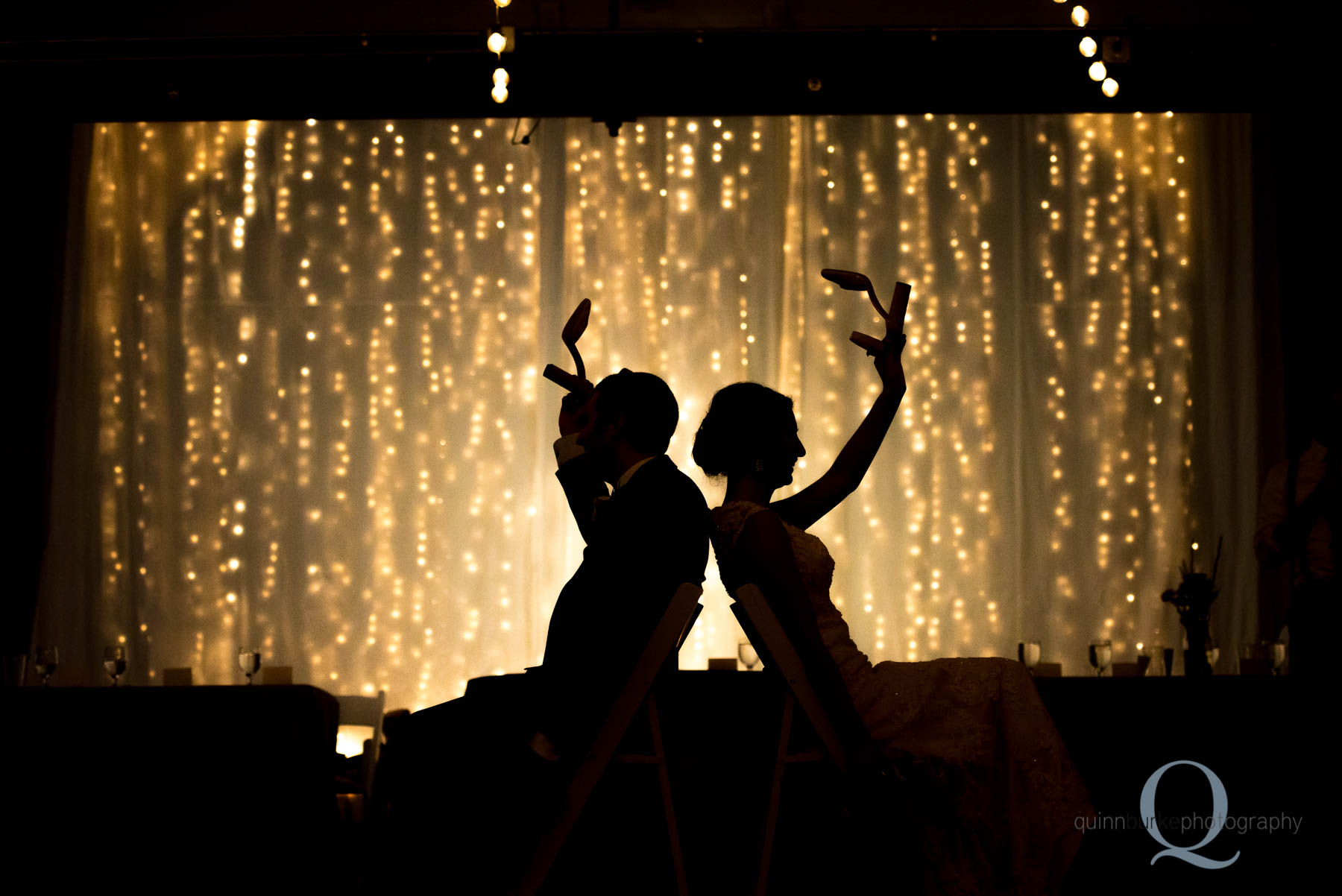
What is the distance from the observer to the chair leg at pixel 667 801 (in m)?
1.86

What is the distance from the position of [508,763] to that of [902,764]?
26.4 inches

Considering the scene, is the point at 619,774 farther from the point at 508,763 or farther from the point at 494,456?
the point at 494,456

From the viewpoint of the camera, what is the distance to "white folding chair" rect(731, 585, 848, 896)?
6.24 ft

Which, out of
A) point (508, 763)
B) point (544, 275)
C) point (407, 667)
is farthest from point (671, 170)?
point (508, 763)

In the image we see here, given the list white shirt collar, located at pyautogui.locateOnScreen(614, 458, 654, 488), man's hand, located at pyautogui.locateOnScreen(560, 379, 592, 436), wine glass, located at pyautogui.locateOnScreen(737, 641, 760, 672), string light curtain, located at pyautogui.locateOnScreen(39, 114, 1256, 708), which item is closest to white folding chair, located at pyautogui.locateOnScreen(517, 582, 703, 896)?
white shirt collar, located at pyautogui.locateOnScreen(614, 458, 654, 488)

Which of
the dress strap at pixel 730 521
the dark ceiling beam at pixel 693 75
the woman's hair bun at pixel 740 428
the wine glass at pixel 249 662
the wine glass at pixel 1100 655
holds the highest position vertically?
the dark ceiling beam at pixel 693 75

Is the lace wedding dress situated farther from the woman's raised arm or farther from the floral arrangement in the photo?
the floral arrangement

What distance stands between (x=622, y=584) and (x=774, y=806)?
0.43m

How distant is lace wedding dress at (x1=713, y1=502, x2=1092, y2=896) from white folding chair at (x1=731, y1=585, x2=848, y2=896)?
0.17 metres

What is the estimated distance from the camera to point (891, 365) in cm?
250

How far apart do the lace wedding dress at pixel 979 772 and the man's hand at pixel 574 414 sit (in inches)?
17.7

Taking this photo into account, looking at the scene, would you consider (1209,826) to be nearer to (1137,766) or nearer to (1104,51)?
(1137,766)

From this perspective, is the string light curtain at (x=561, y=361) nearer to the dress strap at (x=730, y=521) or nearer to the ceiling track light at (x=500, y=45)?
the ceiling track light at (x=500, y=45)

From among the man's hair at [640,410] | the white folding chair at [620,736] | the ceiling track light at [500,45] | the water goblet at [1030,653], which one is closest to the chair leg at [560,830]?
A: the white folding chair at [620,736]
